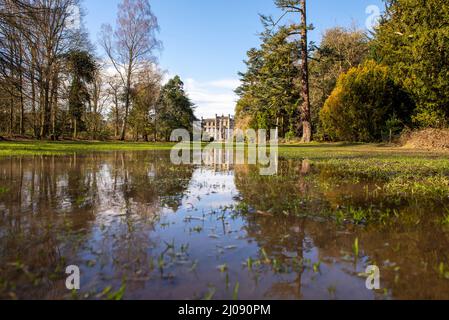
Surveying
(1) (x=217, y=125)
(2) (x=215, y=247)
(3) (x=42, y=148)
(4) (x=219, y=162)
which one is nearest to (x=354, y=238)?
(2) (x=215, y=247)

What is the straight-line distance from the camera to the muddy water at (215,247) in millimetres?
1821

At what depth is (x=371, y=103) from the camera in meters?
23.6

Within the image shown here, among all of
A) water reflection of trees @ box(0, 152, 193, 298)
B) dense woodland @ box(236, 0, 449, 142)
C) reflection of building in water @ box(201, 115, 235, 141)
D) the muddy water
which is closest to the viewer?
the muddy water

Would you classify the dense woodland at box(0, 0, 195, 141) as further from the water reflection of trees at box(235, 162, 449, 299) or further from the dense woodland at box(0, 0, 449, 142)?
the water reflection of trees at box(235, 162, 449, 299)

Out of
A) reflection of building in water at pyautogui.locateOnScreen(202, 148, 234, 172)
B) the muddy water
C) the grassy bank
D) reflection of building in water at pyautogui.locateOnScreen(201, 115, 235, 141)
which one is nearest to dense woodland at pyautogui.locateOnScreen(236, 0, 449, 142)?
reflection of building in water at pyautogui.locateOnScreen(202, 148, 234, 172)

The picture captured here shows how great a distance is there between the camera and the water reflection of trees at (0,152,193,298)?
76.9 inches

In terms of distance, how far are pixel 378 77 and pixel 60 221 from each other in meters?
24.9

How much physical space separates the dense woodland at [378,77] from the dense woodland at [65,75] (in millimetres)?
13031

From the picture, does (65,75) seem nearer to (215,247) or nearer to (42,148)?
(42,148)

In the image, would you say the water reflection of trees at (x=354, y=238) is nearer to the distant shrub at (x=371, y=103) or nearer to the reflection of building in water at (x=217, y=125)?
the distant shrub at (x=371, y=103)

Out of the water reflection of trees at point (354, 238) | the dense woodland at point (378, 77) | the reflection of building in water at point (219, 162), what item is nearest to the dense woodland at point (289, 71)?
the dense woodland at point (378, 77)

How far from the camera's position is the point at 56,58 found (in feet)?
77.2

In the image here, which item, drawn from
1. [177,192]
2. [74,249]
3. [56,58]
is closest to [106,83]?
[56,58]
